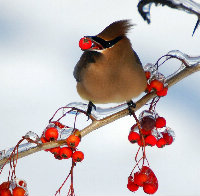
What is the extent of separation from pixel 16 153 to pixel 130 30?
506 millimetres

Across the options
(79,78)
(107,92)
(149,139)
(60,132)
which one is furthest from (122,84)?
(60,132)

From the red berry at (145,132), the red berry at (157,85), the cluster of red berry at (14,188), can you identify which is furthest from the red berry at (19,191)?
the red berry at (157,85)

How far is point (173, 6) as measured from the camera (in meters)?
0.65

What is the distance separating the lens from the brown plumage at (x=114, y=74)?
1238mm

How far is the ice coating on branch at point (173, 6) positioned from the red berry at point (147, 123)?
356 millimetres

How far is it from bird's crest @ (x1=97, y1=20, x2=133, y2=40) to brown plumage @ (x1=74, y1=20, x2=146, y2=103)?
0.06m

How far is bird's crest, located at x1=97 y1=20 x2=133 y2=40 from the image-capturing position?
1079 millimetres

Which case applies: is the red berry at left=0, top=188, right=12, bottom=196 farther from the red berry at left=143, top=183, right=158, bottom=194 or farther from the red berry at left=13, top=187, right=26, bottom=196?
the red berry at left=143, top=183, right=158, bottom=194

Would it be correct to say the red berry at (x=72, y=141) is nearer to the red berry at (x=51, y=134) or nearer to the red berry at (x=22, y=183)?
the red berry at (x=51, y=134)

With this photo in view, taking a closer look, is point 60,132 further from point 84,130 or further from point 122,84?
point 122,84

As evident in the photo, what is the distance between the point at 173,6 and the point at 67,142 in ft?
1.32

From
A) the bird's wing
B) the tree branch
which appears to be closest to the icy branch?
the tree branch

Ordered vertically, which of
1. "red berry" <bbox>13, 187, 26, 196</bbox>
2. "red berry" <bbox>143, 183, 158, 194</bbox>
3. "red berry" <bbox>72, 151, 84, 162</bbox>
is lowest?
"red berry" <bbox>143, 183, 158, 194</bbox>

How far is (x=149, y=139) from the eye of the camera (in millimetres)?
1007
